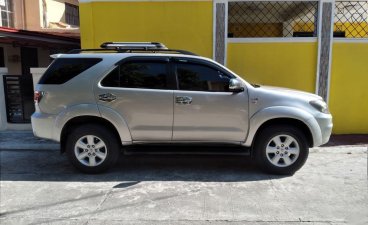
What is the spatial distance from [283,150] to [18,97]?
6.36m

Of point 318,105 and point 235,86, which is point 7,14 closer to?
point 235,86

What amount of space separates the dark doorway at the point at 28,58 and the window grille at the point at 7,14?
6.67 feet

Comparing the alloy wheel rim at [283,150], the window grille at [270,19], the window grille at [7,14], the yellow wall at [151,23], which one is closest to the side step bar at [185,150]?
the alloy wheel rim at [283,150]

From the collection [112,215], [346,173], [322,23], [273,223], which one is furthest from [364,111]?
[112,215]

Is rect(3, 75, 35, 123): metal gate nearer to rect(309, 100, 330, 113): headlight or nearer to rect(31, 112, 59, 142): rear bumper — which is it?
rect(31, 112, 59, 142): rear bumper

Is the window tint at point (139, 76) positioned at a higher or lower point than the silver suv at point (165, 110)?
higher

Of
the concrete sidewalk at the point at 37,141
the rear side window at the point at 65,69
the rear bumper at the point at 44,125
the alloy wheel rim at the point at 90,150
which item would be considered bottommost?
the concrete sidewalk at the point at 37,141

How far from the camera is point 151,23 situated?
26.2 ft

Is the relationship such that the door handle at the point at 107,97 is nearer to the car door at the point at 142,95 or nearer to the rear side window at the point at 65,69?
the car door at the point at 142,95

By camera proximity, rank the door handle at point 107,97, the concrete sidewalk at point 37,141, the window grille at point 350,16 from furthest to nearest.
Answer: the window grille at point 350,16 < the concrete sidewalk at point 37,141 < the door handle at point 107,97

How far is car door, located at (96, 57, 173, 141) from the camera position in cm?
543

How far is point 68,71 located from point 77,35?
32.1 feet

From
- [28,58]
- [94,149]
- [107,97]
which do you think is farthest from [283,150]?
[28,58]

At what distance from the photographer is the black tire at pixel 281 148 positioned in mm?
→ 5426
